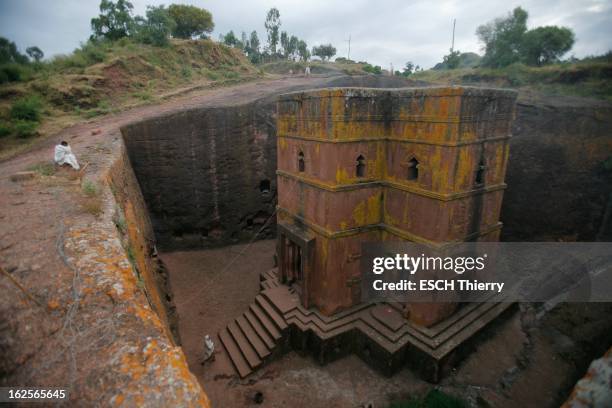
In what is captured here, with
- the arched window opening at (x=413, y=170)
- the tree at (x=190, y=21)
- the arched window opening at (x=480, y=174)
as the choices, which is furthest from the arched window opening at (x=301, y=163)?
the tree at (x=190, y=21)

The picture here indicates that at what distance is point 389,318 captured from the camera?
902 cm

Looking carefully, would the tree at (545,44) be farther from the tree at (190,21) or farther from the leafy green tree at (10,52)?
the leafy green tree at (10,52)

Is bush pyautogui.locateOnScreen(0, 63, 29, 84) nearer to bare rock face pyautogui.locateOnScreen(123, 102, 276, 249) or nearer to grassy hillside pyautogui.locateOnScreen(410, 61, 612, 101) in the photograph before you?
bare rock face pyautogui.locateOnScreen(123, 102, 276, 249)

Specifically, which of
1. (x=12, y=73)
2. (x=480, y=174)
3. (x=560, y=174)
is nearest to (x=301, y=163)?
(x=480, y=174)

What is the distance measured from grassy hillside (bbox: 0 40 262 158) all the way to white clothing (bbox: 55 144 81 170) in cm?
549

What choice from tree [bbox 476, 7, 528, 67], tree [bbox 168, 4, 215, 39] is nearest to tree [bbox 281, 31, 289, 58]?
tree [bbox 168, 4, 215, 39]

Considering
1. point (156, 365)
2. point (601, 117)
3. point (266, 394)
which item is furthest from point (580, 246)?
point (156, 365)

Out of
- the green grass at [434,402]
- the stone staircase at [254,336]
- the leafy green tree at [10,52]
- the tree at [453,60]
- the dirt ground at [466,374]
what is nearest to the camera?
the green grass at [434,402]

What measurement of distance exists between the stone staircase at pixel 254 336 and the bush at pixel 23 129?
11609 mm

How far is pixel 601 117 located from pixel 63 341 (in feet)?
59.1

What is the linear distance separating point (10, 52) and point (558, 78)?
3383 centimetres

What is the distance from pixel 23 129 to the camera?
1310 cm

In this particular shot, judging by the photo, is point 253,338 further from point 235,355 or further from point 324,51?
point 324,51

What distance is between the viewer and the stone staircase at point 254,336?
8.95m
